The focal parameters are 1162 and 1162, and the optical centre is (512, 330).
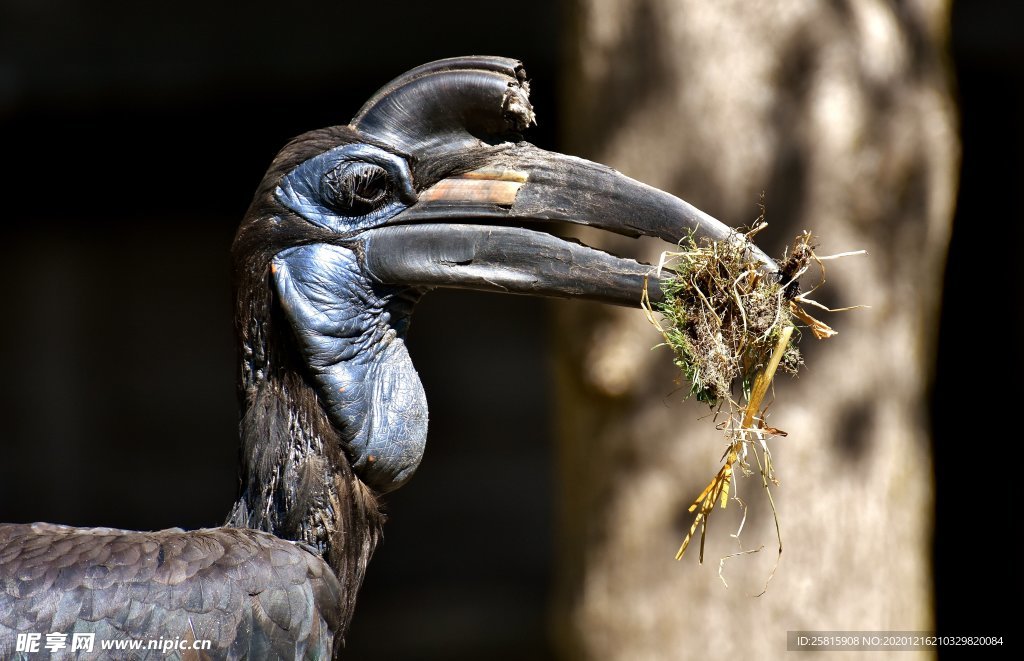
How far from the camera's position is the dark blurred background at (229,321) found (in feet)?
20.4

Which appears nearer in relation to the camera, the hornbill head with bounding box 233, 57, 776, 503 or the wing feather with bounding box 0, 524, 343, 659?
the wing feather with bounding box 0, 524, 343, 659

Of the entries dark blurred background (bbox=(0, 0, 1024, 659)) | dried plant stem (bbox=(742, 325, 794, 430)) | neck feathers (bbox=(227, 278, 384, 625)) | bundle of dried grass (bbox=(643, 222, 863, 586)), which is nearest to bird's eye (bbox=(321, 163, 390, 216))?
neck feathers (bbox=(227, 278, 384, 625))

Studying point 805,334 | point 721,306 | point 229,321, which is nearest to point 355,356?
point 721,306

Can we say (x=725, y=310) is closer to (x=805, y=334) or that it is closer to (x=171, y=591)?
(x=171, y=591)

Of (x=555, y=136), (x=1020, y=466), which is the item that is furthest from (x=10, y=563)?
(x=1020, y=466)

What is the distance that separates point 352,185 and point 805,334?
68.6 inches

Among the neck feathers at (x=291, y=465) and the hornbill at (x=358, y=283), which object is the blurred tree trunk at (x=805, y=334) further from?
the neck feathers at (x=291, y=465)

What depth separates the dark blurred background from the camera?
6227 mm

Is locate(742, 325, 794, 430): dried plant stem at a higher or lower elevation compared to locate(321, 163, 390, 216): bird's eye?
lower

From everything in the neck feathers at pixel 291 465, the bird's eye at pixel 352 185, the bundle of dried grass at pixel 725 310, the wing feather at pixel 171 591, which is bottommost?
the wing feather at pixel 171 591

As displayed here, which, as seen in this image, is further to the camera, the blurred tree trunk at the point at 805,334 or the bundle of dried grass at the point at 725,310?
the blurred tree trunk at the point at 805,334

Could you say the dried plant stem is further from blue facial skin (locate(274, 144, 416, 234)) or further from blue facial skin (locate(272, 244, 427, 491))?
blue facial skin (locate(274, 144, 416, 234))

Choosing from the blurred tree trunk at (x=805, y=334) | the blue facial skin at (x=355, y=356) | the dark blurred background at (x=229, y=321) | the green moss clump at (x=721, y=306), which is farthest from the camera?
the dark blurred background at (x=229, y=321)

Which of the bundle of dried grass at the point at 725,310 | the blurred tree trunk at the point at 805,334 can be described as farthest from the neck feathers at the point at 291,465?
the blurred tree trunk at the point at 805,334
